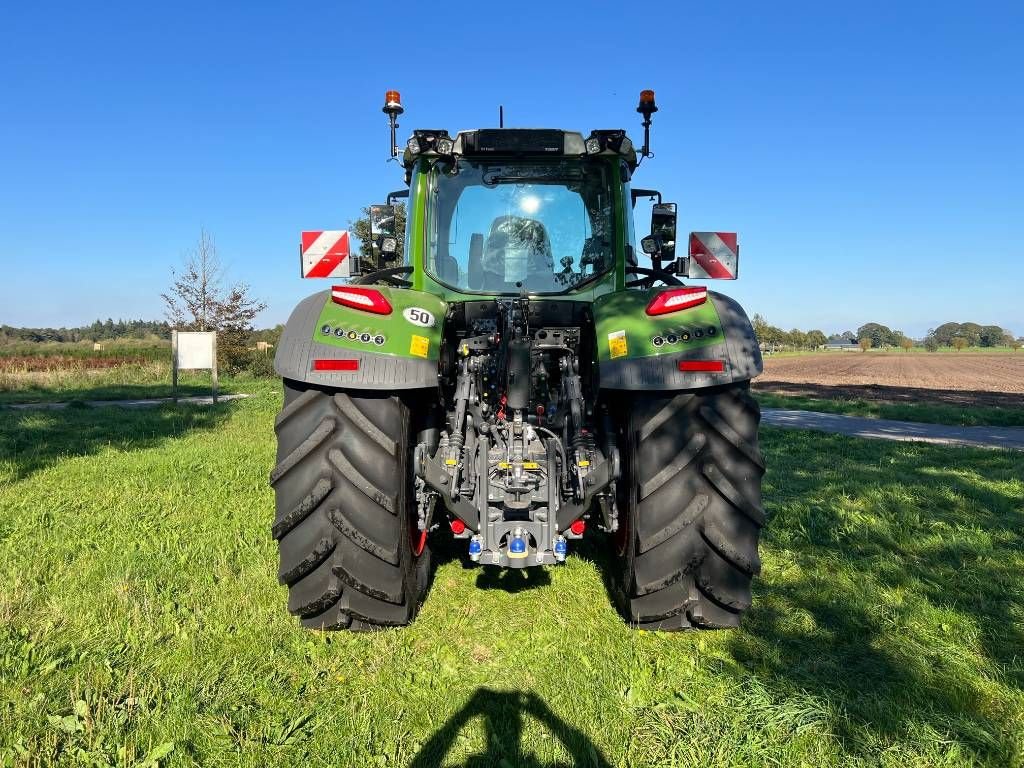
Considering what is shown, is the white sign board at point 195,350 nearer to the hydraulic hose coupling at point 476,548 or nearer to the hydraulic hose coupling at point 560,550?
the hydraulic hose coupling at point 476,548

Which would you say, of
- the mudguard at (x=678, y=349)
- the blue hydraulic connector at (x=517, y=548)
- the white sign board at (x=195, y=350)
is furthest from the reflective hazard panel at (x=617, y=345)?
the white sign board at (x=195, y=350)

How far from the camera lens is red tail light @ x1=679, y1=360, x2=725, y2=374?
302 cm

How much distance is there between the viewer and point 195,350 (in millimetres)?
13516

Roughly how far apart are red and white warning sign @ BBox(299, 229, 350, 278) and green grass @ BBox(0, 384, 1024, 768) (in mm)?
1946

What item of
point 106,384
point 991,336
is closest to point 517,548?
point 106,384

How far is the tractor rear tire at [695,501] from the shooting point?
10.1ft

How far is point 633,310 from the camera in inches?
127

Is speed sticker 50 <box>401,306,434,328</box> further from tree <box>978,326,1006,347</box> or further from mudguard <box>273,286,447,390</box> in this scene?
tree <box>978,326,1006,347</box>

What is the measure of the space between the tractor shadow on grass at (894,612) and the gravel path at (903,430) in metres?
3.99

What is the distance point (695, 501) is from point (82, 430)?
9746 millimetres

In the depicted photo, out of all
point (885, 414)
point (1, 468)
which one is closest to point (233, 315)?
point (1, 468)

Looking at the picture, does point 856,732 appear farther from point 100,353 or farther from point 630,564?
point 100,353

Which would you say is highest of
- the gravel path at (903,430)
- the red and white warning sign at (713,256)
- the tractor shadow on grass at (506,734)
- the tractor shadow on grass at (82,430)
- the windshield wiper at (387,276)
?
the red and white warning sign at (713,256)

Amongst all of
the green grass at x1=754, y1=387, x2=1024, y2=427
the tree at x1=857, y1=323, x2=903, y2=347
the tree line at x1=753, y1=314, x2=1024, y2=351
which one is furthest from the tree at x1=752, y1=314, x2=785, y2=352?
the green grass at x1=754, y1=387, x2=1024, y2=427
